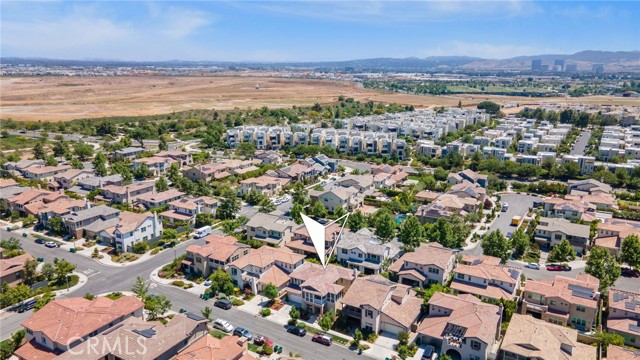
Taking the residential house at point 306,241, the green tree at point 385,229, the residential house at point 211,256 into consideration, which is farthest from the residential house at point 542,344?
the residential house at point 211,256

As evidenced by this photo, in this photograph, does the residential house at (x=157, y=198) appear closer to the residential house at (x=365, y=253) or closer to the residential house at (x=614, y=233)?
the residential house at (x=365, y=253)

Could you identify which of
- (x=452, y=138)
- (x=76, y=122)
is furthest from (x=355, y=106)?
(x=76, y=122)

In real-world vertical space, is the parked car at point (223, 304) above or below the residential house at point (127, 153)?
below

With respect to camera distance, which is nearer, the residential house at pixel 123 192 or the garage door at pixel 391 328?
the garage door at pixel 391 328

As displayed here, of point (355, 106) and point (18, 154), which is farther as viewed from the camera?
point (355, 106)

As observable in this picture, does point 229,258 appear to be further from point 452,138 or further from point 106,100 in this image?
point 106,100

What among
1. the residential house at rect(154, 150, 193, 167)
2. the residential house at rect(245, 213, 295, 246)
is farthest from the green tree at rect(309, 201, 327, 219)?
the residential house at rect(154, 150, 193, 167)
